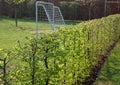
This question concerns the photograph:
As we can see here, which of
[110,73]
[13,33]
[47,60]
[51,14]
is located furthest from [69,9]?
[47,60]

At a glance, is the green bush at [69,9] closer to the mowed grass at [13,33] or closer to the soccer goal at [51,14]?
the mowed grass at [13,33]

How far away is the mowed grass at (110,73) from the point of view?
25.6ft

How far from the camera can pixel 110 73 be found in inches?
343

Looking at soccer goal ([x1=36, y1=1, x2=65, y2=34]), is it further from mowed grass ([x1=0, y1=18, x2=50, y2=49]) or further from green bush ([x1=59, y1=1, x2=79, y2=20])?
green bush ([x1=59, y1=1, x2=79, y2=20])

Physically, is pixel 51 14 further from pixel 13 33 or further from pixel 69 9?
pixel 69 9

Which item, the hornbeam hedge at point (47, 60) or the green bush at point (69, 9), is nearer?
the hornbeam hedge at point (47, 60)

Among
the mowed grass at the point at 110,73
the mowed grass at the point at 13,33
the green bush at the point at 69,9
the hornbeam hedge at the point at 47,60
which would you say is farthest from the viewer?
the green bush at the point at 69,9

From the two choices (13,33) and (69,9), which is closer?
(13,33)

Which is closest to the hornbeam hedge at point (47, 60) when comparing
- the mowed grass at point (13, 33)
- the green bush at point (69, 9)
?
the mowed grass at point (13, 33)

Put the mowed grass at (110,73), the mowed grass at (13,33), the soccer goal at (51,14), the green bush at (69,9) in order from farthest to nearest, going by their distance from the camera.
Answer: the green bush at (69,9), the soccer goal at (51,14), the mowed grass at (13,33), the mowed grass at (110,73)

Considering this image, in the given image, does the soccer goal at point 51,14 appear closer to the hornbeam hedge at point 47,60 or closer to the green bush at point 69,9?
the green bush at point 69,9

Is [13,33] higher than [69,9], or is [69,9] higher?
[69,9]

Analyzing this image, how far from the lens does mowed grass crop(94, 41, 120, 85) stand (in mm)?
7801

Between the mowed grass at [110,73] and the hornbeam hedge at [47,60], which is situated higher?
the hornbeam hedge at [47,60]
